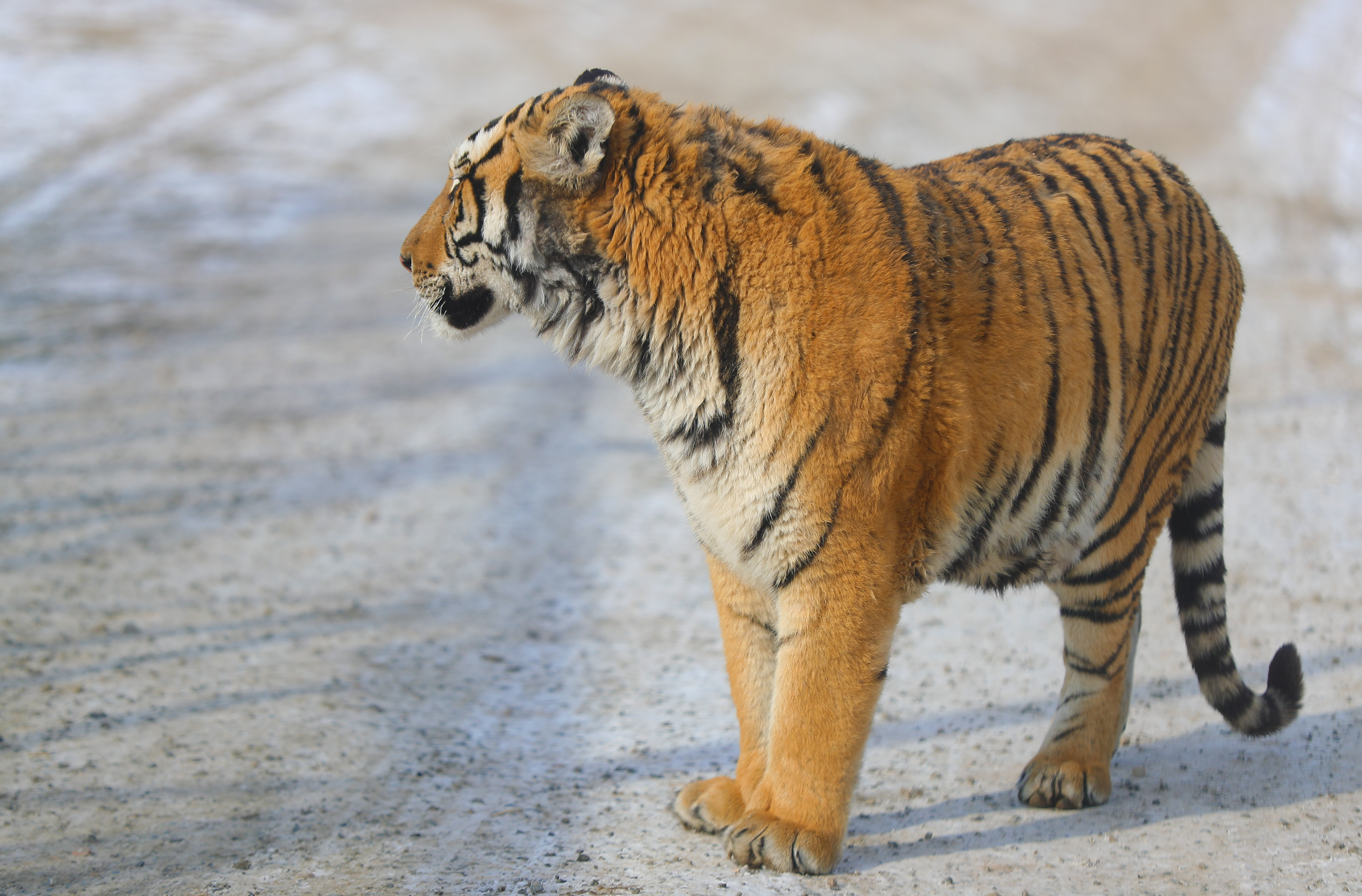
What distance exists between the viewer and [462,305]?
292 cm

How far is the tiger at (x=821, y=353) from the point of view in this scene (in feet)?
8.48

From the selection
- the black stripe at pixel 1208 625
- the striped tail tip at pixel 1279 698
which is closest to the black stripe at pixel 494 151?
the black stripe at pixel 1208 625

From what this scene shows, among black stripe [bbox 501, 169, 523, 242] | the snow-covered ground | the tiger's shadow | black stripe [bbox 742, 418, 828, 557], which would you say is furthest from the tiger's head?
the tiger's shadow

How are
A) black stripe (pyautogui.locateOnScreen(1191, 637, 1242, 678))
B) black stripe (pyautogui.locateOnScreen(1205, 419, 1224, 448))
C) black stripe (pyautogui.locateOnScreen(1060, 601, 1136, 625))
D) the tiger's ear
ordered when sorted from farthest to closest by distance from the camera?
black stripe (pyautogui.locateOnScreen(1205, 419, 1224, 448)) → black stripe (pyautogui.locateOnScreen(1191, 637, 1242, 678)) → black stripe (pyautogui.locateOnScreen(1060, 601, 1136, 625)) → the tiger's ear

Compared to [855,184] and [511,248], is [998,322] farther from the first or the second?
[511,248]

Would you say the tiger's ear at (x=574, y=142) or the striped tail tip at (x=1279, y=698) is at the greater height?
the tiger's ear at (x=574, y=142)

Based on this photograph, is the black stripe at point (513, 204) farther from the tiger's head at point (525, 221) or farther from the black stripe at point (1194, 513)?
the black stripe at point (1194, 513)

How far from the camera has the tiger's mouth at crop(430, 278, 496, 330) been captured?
288cm

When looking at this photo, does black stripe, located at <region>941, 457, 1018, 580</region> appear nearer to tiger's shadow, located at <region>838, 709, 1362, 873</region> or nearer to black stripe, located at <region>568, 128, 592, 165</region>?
tiger's shadow, located at <region>838, 709, 1362, 873</region>

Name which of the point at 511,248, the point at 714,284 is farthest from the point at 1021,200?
the point at 511,248

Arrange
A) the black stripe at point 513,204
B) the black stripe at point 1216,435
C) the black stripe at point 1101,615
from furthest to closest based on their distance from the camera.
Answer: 1. the black stripe at point 1216,435
2. the black stripe at point 1101,615
3. the black stripe at point 513,204

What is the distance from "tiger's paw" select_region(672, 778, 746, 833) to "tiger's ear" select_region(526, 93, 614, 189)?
1.57m

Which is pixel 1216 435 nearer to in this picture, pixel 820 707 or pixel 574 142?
pixel 820 707

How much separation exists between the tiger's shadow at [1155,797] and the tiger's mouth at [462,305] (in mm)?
1597
